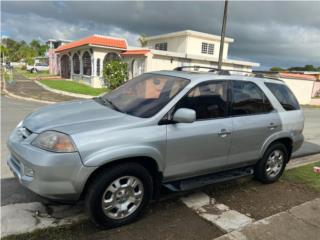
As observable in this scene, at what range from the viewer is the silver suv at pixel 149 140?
3.03 meters

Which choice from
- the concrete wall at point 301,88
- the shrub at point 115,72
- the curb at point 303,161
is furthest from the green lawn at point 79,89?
the concrete wall at point 301,88

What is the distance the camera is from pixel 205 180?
13.4ft

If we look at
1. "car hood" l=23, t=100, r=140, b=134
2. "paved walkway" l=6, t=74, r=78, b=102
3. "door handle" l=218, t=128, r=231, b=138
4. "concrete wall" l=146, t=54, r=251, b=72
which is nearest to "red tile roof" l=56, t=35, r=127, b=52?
"concrete wall" l=146, t=54, r=251, b=72

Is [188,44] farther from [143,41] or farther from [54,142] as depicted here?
[54,142]

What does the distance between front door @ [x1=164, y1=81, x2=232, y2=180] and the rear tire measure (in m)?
0.94

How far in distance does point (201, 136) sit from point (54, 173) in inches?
72.1

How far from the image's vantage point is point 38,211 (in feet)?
11.9

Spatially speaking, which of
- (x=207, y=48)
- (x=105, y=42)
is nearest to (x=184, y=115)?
(x=105, y=42)

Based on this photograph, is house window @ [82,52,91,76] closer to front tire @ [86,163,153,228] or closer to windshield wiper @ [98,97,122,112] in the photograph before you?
windshield wiper @ [98,97,122,112]

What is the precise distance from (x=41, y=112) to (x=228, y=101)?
2.55m

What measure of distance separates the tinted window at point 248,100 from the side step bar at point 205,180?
35.5 inches

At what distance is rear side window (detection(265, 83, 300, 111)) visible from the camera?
4898 mm

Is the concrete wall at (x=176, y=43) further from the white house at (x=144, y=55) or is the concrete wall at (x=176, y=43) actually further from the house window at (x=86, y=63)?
the house window at (x=86, y=63)

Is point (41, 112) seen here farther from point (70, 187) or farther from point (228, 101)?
point (228, 101)
